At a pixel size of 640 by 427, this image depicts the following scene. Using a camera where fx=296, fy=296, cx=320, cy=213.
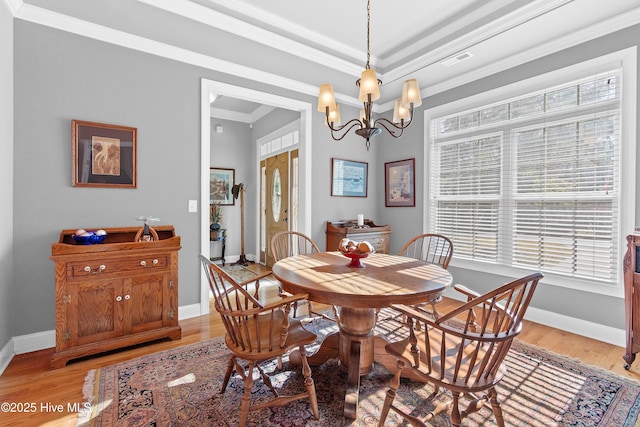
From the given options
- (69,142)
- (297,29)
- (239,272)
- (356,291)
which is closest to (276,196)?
(239,272)

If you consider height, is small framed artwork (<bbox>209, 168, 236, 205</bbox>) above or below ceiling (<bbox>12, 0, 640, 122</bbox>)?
below

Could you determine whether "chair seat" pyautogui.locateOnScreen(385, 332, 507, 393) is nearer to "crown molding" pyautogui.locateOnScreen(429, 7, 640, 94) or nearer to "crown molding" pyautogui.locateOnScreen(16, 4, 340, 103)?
"crown molding" pyautogui.locateOnScreen(429, 7, 640, 94)

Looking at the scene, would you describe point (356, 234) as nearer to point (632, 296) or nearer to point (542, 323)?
point (542, 323)

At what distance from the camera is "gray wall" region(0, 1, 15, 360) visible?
216 centimetres

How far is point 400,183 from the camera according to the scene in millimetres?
4469

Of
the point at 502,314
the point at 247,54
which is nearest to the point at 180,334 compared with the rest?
the point at 502,314

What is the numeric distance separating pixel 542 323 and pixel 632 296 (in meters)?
1.05

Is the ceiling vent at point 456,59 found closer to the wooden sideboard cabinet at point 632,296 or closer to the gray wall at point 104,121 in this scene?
the gray wall at point 104,121

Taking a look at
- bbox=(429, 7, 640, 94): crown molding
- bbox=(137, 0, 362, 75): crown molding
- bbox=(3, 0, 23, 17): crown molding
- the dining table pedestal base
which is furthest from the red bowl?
bbox=(3, 0, 23, 17): crown molding

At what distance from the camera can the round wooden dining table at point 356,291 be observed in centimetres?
152

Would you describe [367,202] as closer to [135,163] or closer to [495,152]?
[495,152]

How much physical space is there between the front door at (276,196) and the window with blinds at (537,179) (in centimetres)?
244

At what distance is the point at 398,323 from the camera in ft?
9.77

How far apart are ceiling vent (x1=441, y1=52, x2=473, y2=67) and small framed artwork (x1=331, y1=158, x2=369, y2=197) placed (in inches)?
68.6
